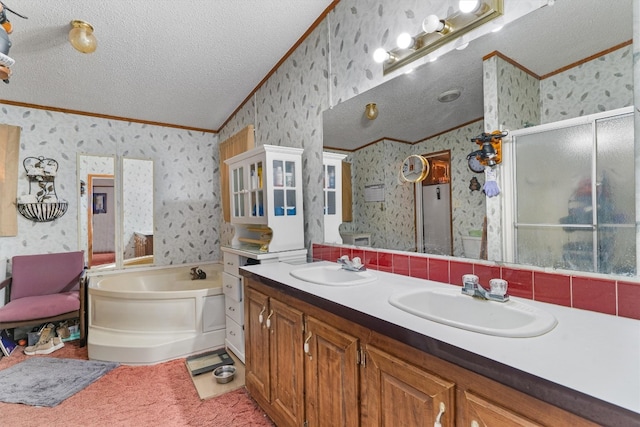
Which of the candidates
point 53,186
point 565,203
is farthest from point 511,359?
point 53,186

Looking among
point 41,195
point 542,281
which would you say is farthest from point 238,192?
point 542,281

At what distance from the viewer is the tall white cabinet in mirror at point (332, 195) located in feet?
7.16

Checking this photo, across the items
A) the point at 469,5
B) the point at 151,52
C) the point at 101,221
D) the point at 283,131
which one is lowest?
the point at 101,221

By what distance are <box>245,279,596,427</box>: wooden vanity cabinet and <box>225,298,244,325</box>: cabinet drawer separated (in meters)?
0.57

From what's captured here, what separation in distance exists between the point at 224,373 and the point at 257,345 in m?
0.70

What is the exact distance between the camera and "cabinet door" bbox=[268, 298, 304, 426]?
1.44m

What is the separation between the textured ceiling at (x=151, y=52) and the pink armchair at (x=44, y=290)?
5.34 feet

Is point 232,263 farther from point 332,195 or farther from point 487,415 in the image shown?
point 487,415

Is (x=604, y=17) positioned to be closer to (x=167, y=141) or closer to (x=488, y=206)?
(x=488, y=206)

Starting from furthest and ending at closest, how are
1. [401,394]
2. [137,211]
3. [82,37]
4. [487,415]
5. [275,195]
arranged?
1. [137,211]
2. [275,195]
3. [82,37]
4. [401,394]
5. [487,415]

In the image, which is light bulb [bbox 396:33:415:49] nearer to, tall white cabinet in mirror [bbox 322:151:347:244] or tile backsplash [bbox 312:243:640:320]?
tall white cabinet in mirror [bbox 322:151:347:244]

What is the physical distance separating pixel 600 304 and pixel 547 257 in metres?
0.21

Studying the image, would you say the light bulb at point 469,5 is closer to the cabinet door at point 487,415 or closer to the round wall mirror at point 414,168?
the round wall mirror at point 414,168

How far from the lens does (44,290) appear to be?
303cm
